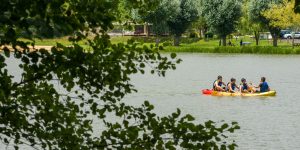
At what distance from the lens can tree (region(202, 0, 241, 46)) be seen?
114 meters

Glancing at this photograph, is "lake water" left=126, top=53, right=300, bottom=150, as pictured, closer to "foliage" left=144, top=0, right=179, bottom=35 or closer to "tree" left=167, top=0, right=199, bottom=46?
"foliage" left=144, top=0, right=179, bottom=35

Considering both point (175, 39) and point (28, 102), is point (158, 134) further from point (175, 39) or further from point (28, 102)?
point (175, 39)

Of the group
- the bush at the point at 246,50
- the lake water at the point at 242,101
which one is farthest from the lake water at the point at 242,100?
the bush at the point at 246,50

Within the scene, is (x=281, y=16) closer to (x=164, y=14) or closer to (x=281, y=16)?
(x=281, y=16)

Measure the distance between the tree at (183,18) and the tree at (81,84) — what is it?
10972 centimetres

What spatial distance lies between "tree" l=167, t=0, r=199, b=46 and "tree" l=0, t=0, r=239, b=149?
10972 cm

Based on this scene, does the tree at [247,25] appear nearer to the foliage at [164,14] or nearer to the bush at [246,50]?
the foliage at [164,14]

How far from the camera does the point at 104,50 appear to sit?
781 cm

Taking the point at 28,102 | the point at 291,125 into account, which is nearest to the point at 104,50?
the point at 28,102

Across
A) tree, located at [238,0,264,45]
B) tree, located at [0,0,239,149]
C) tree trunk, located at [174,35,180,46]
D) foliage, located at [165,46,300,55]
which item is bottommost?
foliage, located at [165,46,300,55]

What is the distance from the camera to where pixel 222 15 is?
4496 inches

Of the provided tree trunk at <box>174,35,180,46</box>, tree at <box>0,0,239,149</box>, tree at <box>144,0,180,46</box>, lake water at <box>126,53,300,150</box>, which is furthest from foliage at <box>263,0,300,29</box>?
tree at <box>0,0,239,149</box>

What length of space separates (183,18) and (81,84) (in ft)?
366

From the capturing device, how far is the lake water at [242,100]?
32.7 metres
